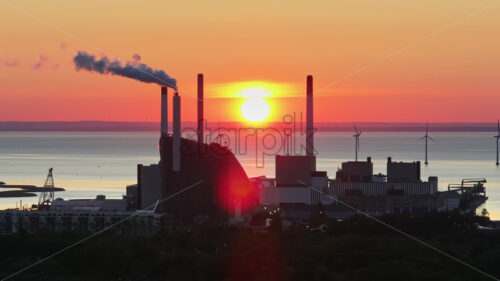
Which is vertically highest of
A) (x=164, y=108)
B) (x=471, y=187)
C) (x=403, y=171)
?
(x=164, y=108)

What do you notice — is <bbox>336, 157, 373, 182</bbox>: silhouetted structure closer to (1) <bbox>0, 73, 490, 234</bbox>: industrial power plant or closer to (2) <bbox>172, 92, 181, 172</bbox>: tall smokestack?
(1) <bbox>0, 73, 490, 234</bbox>: industrial power plant

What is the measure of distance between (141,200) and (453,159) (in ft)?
337

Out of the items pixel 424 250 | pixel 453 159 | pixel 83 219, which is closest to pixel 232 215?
pixel 83 219

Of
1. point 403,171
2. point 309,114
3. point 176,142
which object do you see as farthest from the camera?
point 403,171

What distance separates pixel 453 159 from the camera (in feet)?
520

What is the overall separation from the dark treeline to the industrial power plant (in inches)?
581

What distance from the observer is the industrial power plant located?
5394 centimetres

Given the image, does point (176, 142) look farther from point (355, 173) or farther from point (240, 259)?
point (240, 259)

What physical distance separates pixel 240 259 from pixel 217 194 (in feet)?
112

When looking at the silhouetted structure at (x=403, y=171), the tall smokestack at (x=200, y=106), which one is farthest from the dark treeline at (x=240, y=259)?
the silhouetted structure at (x=403, y=171)

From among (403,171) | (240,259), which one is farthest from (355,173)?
(240,259)

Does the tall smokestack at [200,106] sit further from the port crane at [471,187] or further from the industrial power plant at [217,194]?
the port crane at [471,187]

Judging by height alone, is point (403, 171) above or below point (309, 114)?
below

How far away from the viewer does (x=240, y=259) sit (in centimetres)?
2828
